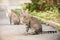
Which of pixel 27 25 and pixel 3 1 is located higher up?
pixel 3 1

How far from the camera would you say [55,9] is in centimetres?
155

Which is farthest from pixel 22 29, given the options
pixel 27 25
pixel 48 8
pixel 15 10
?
pixel 48 8

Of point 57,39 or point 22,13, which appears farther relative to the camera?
point 22,13

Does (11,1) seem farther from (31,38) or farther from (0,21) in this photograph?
(31,38)

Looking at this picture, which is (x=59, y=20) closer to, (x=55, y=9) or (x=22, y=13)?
(x=55, y=9)

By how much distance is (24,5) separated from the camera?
158 centimetres

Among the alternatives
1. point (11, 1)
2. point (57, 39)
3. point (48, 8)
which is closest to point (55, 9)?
point (48, 8)

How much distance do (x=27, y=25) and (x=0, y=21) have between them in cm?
22

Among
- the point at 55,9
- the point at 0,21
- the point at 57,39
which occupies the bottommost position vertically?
the point at 57,39

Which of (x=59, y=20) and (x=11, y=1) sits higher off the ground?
(x=11, y=1)

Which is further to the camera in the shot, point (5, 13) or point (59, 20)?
point (5, 13)

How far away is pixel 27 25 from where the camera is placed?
1607 millimetres

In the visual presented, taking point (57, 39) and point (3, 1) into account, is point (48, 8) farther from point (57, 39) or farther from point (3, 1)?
point (3, 1)

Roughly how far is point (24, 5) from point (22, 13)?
7 centimetres
